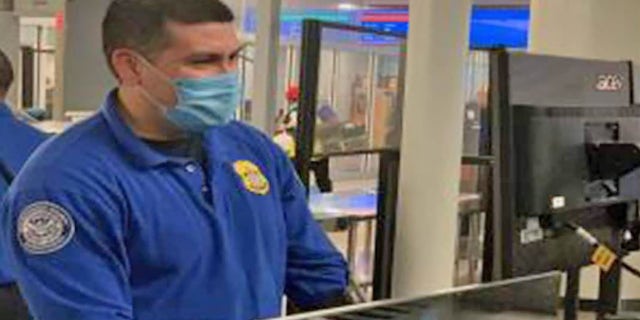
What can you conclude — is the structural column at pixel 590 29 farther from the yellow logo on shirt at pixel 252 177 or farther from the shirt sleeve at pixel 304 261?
the yellow logo on shirt at pixel 252 177

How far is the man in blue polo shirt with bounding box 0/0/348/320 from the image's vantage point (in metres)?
1.62

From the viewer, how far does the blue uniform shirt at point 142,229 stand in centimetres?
162

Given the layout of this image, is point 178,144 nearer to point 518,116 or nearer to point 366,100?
point 518,116

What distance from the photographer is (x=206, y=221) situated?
5.82 feet

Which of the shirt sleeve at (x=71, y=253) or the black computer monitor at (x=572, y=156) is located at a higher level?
the black computer monitor at (x=572, y=156)

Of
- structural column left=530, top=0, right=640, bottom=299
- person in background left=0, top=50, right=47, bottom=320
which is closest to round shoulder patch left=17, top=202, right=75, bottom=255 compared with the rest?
person in background left=0, top=50, right=47, bottom=320

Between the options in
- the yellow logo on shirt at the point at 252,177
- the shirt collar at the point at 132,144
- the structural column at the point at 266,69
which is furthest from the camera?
the structural column at the point at 266,69

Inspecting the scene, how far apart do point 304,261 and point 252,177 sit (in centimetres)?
23

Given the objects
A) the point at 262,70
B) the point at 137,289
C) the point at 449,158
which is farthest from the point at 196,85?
the point at 262,70

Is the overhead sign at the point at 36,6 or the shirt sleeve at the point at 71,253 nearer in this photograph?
the shirt sleeve at the point at 71,253

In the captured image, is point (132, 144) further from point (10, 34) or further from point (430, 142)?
point (10, 34)

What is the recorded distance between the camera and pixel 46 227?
161 centimetres

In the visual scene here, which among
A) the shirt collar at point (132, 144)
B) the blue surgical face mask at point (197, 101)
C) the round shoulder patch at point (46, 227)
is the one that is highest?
the blue surgical face mask at point (197, 101)

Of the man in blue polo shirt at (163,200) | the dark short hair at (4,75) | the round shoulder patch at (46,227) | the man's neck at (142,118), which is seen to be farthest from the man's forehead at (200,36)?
the dark short hair at (4,75)
